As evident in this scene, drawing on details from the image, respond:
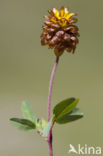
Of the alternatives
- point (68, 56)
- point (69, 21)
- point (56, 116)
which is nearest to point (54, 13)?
point (69, 21)

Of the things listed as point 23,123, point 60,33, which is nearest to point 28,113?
point 23,123

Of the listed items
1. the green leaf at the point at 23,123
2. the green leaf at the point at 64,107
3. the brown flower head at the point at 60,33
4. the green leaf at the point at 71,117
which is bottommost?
the green leaf at the point at 23,123

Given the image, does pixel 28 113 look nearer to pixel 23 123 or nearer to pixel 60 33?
pixel 23 123

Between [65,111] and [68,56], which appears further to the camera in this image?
[68,56]

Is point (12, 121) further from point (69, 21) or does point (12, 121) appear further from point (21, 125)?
point (69, 21)

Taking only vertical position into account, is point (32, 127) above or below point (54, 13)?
below
